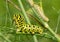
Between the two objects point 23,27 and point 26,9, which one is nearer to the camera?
point 23,27

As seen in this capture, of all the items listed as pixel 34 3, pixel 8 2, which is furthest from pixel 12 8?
pixel 34 3

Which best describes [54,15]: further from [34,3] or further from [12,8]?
[12,8]

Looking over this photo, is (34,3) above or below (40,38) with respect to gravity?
above

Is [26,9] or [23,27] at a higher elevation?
[26,9]

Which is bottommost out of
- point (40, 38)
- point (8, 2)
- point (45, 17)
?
point (40, 38)

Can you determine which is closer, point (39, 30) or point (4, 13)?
point (39, 30)

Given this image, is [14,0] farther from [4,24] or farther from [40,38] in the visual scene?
[40,38]
